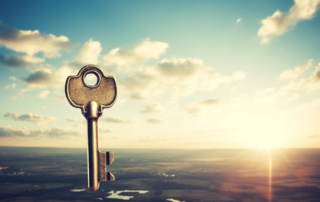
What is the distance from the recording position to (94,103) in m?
2.28

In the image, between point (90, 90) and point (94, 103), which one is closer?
point (94, 103)

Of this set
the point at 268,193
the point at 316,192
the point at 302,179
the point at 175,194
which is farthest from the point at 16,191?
the point at 302,179

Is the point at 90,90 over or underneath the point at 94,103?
over

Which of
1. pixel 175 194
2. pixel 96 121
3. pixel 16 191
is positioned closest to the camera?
pixel 96 121

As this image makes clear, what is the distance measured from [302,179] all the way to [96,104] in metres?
152

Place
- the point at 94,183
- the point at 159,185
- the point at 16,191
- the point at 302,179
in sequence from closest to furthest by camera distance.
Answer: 1. the point at 94,183
2. the point at 16,191
3. the point at 159,185
4. the point at 302,179

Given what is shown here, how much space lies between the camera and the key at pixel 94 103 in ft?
7.08

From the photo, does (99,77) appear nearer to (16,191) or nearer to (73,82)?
(73,82)

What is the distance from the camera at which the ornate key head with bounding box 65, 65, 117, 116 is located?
90.5 inches

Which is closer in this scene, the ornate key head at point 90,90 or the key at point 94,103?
the key at point 94,103

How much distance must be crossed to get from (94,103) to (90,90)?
21 cm

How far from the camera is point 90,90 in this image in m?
2.38

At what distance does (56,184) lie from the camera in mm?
112812

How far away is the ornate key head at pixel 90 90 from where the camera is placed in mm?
2299
